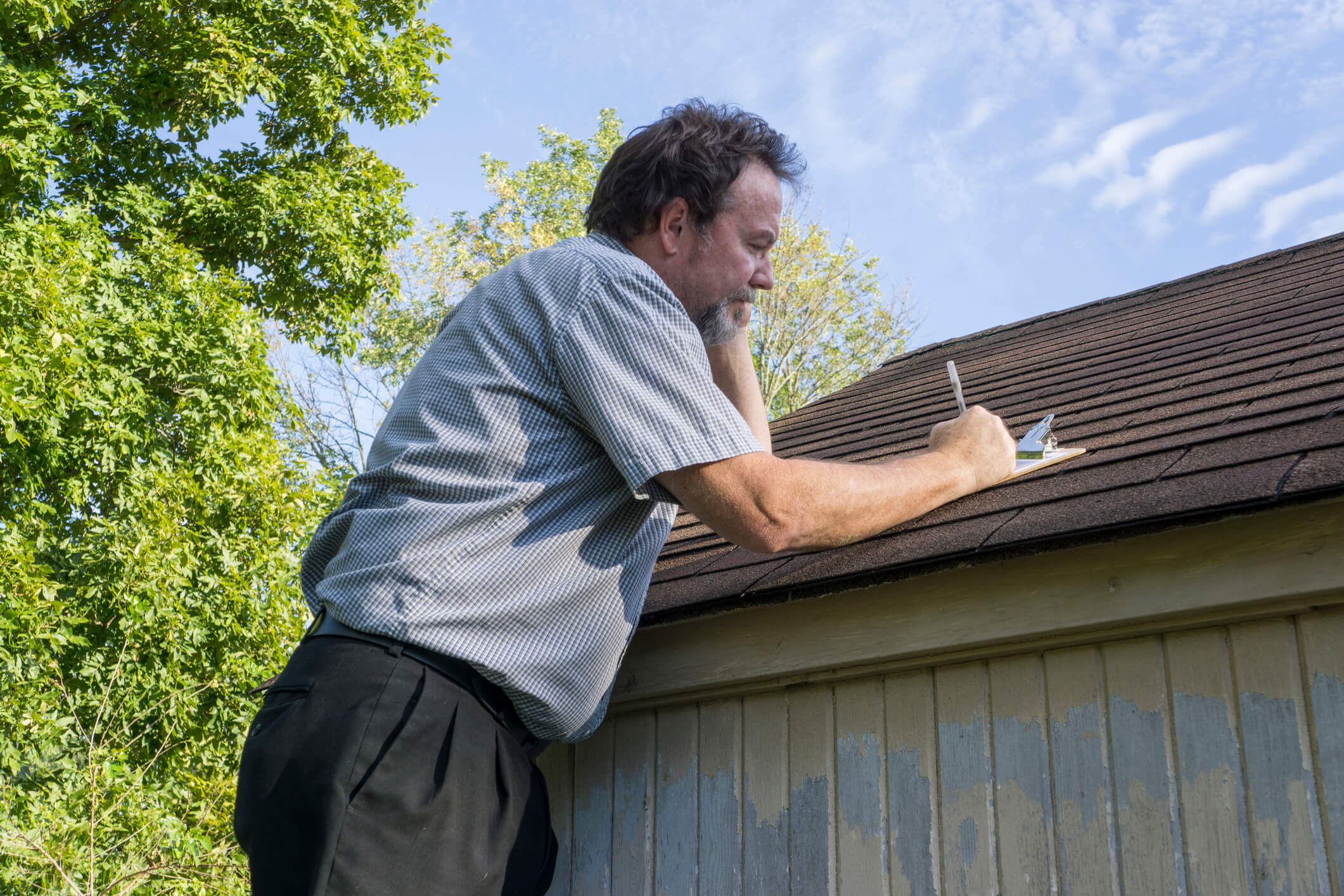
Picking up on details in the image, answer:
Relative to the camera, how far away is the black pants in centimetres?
197

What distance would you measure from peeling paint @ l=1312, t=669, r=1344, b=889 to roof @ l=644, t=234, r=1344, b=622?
1.29ft

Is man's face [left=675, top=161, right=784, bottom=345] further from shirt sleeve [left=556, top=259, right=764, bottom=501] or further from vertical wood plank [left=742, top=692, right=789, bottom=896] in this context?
vertical wood plank [left=742, top=692, right=789, bottom=896]

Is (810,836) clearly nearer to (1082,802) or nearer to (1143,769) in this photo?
(1082,802)

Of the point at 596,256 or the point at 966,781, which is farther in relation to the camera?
the point at 966,781

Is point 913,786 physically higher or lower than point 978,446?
lower

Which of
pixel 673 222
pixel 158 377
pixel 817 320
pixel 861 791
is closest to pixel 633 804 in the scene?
pixel 861 791

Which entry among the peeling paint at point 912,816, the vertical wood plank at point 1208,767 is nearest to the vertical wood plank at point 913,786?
the peeling paint at point 912,816

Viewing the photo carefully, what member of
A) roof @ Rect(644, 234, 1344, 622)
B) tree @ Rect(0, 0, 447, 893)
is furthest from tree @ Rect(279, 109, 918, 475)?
roof @ Rect(644, 234, 1344, 622)

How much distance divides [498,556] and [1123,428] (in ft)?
6.58

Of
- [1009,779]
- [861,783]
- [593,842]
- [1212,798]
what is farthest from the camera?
[593,842]

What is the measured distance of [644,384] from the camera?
216 cm

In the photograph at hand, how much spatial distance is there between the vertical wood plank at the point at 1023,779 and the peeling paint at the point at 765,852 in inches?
22.7

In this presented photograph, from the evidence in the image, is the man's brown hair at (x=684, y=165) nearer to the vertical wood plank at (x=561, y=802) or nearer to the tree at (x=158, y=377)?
the vertical wood plank at (x=561, y=802)

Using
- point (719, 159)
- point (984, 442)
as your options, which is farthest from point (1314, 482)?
point (719, 159)
